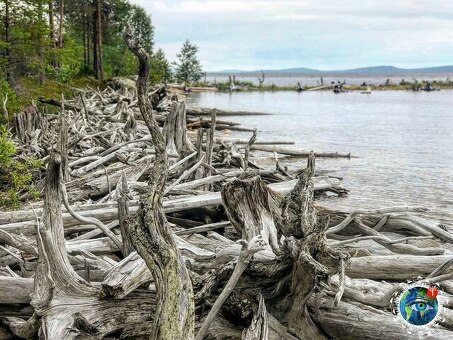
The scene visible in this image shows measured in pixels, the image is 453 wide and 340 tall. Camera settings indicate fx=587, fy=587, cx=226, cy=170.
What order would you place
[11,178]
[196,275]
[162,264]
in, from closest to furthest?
[162,264] < [196,275] < [11,178]

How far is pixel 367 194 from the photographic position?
1470 cm

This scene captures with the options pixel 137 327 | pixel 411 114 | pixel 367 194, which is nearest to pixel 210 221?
pixel 137 327

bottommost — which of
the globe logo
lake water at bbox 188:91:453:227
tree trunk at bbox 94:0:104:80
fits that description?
lake water at bbox 188:91:453:227

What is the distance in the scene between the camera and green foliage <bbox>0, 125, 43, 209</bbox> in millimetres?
8945

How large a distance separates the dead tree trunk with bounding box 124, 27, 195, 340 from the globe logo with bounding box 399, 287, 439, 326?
185cm

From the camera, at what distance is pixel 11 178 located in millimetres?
9906

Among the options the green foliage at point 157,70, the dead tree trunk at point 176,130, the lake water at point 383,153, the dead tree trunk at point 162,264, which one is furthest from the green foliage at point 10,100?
the green foliage at point 157,70

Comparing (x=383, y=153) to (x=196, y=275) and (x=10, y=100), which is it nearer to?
(x=10, y=100)

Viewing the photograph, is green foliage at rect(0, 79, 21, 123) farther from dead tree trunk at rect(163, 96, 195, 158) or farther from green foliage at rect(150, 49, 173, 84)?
green foliage at rect(150, 49, 173, 84)

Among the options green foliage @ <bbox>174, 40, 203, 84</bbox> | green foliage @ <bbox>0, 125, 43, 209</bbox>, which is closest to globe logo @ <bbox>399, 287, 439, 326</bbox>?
green foliage @ <bbox>0, 125, 43, 209</bbox>

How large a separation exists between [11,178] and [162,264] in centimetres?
661

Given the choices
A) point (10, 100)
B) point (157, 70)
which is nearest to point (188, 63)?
point (157, 70)

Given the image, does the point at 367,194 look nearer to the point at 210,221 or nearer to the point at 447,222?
the point at 447,222

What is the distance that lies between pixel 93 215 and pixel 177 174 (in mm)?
3112
